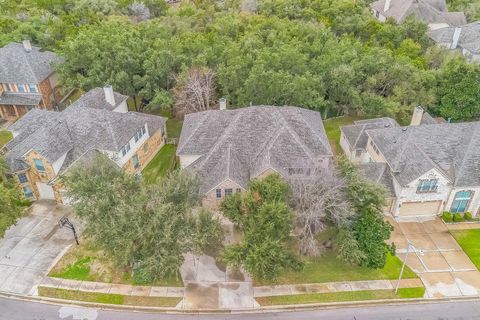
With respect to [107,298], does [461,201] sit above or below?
above

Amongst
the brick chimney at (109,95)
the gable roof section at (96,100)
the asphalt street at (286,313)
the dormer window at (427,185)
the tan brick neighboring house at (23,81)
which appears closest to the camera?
the asphalt street at (286,313)

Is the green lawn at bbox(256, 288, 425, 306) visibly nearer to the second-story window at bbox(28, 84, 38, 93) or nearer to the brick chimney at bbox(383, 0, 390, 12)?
the second-story window at bbox(28, 84, 38, 93)

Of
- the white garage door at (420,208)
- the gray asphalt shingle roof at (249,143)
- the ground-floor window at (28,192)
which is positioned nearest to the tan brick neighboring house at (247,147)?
the gray asphalt shingle roof at (249,143)

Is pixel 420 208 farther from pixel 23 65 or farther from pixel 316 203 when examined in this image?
pixel 23 65

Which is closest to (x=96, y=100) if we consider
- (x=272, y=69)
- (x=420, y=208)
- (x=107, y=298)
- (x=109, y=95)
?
(x=109, y=95)

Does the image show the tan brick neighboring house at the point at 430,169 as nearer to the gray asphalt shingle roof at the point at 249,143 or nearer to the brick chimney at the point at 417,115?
the brick chimney at the point at 417,115

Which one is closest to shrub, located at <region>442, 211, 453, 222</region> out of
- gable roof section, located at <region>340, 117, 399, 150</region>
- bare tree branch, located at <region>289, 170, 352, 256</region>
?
gable roof section, located at <region>340, 117, 399, 150</region>
